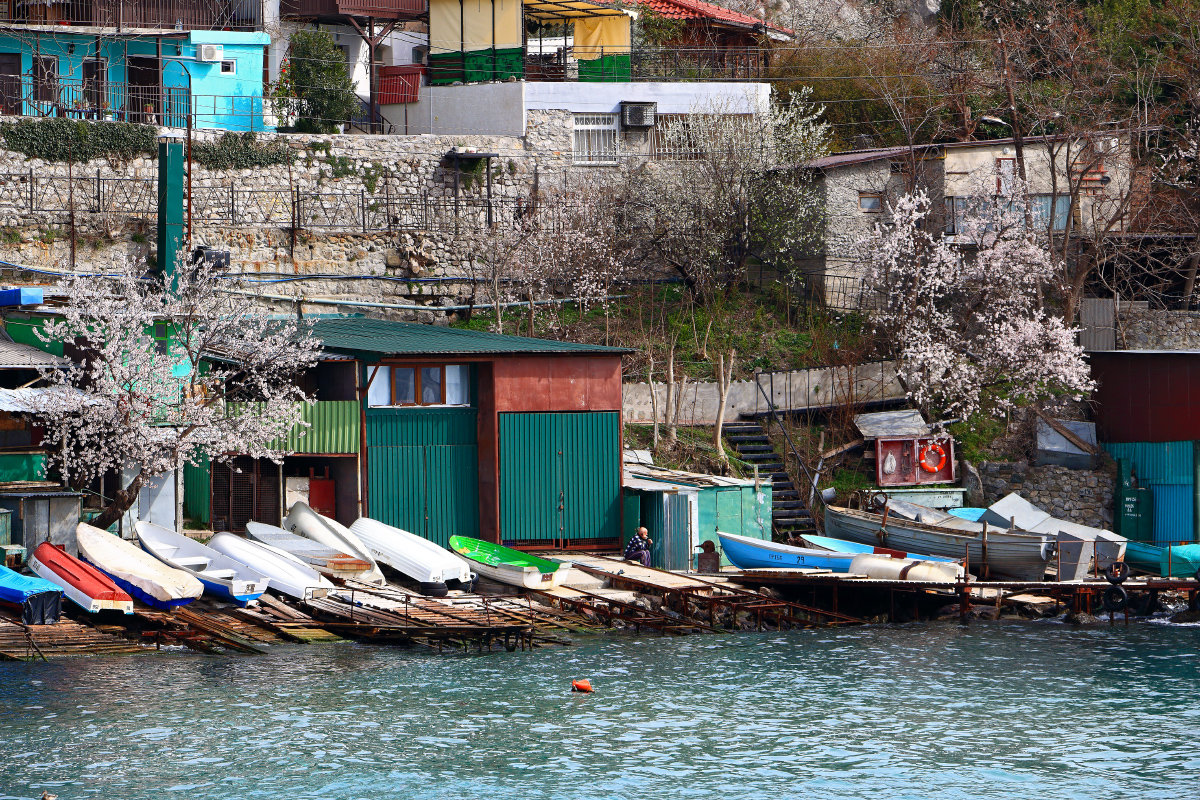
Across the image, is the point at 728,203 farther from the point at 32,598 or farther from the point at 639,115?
the point at 32,598

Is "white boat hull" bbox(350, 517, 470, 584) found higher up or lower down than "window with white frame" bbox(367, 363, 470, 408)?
lower down

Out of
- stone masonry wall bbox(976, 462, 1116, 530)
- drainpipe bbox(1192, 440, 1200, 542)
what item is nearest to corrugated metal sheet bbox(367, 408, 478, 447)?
stone masonry wall bbox(976, 462, 1116, 530)

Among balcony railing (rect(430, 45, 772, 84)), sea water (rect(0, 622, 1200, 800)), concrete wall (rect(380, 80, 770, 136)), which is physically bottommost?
sea water (rect(0, 622, 1200, 800))

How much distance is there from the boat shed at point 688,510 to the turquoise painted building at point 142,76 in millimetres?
21111

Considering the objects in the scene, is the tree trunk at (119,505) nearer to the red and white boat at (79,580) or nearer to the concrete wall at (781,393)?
the red and white boat at (79,580)

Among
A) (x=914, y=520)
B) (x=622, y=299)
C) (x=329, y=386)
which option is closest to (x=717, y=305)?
(x=622, y=299)

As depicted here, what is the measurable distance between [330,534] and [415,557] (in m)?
1.74

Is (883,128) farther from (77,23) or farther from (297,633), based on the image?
(297,633)

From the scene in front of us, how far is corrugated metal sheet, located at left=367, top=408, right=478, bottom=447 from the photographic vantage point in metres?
31.6

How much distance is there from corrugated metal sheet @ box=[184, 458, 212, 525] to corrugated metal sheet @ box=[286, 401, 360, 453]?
1769 millimetres

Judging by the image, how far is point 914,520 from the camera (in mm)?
34375

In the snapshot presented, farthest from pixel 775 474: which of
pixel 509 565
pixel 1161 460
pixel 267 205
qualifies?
pixel 267 205

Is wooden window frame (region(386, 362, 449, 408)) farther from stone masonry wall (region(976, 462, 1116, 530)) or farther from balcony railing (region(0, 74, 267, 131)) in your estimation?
balcony railing (region(0, 74, 267, 131))

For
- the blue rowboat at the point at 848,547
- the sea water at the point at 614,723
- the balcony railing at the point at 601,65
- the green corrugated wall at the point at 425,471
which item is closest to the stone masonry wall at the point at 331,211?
the balcony railing at the point at 601,65
